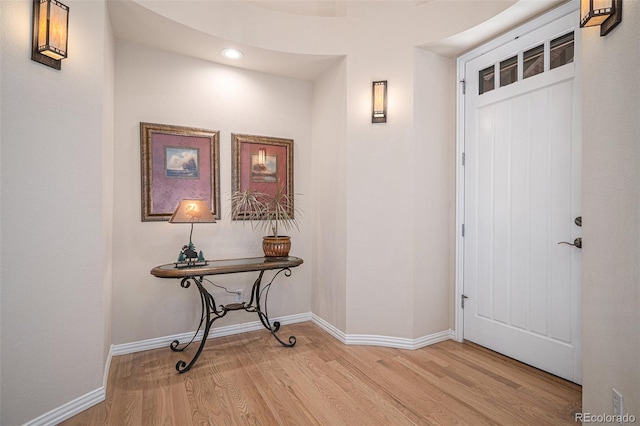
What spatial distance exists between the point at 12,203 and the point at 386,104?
267 cm

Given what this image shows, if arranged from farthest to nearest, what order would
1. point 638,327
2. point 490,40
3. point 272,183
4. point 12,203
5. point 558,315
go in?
point 272,183, point 490,40, point 558,315, point 12,203, point 638,327

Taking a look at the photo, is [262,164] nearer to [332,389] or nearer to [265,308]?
[265,308]

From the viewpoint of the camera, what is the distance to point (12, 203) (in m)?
1.68

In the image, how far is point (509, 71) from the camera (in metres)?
2.61

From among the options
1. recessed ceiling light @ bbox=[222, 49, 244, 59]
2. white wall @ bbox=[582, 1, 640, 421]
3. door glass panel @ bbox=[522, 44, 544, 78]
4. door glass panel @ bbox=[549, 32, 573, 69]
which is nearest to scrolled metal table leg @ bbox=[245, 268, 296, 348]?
recessed ceiling light @ bbox=[222, 49, 244, 59]

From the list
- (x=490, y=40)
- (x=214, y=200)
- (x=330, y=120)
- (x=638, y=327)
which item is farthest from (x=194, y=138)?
(x=638, y=327)

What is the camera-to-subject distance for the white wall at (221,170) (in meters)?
2.75

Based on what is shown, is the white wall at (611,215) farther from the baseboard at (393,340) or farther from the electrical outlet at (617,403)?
the baseboard at (393,340)

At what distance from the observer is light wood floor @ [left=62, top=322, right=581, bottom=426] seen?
6.24 feet

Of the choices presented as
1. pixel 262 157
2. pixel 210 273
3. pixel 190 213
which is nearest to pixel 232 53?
pixel 262 157

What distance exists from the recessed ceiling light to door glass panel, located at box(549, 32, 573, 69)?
97.6 inches

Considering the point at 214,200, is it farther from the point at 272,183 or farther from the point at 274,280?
the point at 274,280

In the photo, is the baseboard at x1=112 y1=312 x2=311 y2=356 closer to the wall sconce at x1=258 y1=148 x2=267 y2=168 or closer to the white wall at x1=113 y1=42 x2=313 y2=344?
the white wall at x1=113 y1=42 x2=313 y2=344

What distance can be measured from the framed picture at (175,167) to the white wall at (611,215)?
9.10ft
